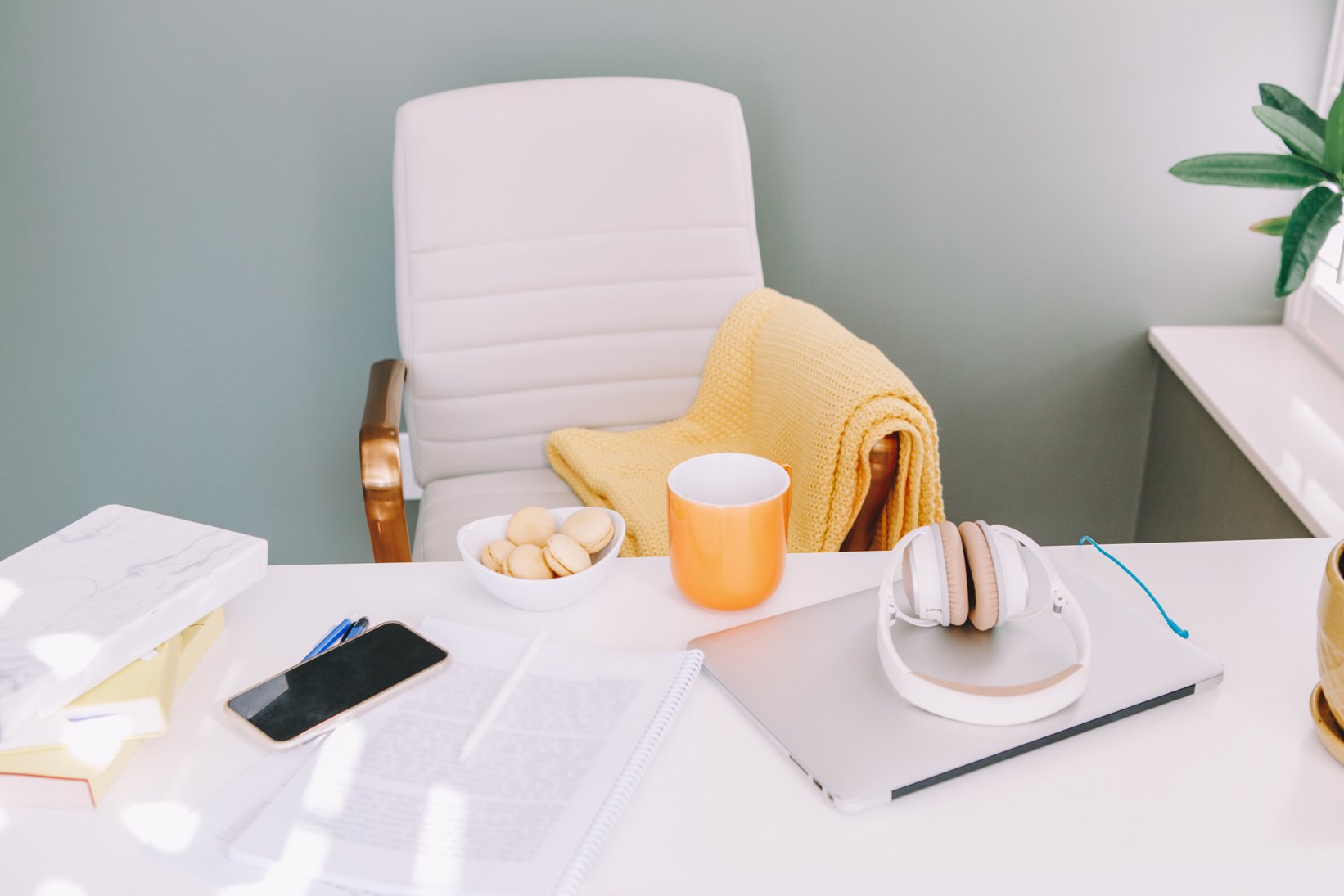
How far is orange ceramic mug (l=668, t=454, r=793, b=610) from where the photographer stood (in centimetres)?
82

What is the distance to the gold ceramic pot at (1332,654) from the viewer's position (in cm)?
65

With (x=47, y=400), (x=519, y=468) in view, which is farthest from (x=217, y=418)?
(x=519, y=468)

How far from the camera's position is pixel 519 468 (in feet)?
5.32

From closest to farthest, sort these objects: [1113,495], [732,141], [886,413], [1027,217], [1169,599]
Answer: [1169,599]
[886,413]
[732,141]
[1027,217]
[1113,495]

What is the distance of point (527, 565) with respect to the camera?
86 centimetres

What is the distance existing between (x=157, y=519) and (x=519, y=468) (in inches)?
30.6

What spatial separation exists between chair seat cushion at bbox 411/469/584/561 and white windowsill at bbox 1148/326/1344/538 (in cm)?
95

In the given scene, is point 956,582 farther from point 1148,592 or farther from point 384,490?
point 384,490

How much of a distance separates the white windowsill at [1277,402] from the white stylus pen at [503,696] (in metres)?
0.96

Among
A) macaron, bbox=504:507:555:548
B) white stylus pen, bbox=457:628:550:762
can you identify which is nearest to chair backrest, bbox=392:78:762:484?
Answer: macaron, bbox=504:507:555:548

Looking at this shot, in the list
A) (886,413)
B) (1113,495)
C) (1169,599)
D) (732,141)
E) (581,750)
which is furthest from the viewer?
(1113,495)

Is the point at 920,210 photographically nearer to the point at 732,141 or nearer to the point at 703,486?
the point at 732,141

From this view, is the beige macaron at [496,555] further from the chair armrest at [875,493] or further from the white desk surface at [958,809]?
the chair armrest at [875,493]

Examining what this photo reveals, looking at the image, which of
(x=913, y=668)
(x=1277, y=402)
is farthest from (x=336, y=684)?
(x=1277, y=402)
